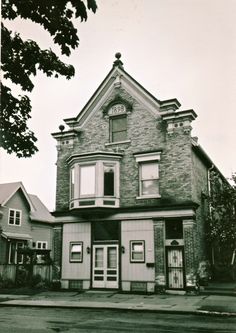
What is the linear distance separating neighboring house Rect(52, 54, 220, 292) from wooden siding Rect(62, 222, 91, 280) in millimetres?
54

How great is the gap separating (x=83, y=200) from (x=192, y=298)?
7813mm

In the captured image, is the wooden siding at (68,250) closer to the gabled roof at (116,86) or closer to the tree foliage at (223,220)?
the gabled roof at (116,86)

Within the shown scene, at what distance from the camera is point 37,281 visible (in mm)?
23828

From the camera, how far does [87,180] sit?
22.0 meters

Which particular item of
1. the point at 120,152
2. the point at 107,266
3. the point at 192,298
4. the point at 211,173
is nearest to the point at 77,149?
the point at 120,152

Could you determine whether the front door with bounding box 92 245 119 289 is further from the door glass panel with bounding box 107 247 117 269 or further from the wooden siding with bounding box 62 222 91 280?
the wooden siding with bounding box 62 222 91 280

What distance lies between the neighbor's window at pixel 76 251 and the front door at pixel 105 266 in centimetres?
90

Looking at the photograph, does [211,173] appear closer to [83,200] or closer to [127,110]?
[127,110]

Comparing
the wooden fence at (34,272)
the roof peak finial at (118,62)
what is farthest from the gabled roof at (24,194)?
the roof peak finial at (118,62)

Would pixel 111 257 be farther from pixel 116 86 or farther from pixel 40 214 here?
pixel 40 214

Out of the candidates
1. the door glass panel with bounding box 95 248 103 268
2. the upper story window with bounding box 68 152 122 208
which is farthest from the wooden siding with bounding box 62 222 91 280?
the upper story window with bounding box 68 152 122 208

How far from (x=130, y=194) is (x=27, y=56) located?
48.3 ft

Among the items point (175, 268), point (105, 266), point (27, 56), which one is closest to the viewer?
point (27, 56)

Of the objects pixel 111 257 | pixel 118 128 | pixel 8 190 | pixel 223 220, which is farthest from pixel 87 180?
pixel 8 190
